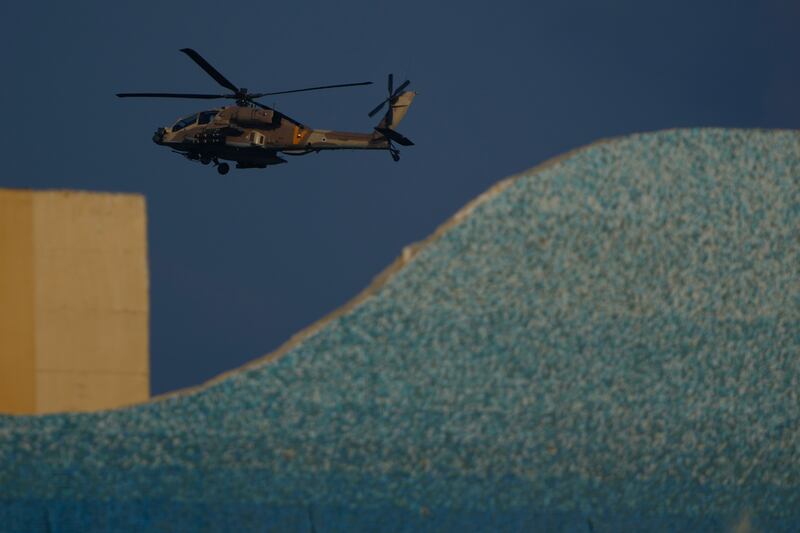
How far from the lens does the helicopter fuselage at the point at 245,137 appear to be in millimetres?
29938

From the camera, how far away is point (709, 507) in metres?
12.6

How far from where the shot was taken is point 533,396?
479 inches

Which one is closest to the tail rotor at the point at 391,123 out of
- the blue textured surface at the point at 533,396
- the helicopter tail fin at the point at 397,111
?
the helicopter tail fin at the point at 397,111

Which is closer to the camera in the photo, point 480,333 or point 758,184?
point 480,333

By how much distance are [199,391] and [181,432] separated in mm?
394

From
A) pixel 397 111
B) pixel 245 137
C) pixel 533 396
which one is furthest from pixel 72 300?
pixel 397 111

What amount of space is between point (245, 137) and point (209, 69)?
1.87 m

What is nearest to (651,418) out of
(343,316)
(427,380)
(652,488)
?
(652,488)

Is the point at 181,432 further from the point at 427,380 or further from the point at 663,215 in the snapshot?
the point at 663,215

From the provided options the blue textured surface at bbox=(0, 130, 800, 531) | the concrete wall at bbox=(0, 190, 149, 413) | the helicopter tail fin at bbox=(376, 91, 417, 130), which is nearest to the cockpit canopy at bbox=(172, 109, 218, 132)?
the helicopter tail fin at bbox=(376, 91, 417, 130)

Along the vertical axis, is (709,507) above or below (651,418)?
below

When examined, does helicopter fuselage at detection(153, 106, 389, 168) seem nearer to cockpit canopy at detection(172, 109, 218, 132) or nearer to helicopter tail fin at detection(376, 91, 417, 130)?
cockpit canopy at detection(172, 109, 218, 132)

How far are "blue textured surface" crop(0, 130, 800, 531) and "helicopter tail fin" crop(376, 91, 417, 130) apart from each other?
21.6m

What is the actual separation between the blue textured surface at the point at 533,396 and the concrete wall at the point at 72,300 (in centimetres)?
61
